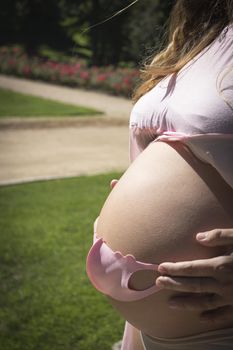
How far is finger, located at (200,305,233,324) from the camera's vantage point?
123 centimetres

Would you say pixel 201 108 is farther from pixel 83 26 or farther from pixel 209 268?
pixel 83 26

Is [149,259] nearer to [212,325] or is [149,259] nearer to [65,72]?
[212,325]

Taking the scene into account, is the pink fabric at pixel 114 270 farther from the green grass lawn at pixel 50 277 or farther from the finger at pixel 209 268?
the green grass lawn at pixel 50 277

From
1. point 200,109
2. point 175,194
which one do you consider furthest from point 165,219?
point 200,109

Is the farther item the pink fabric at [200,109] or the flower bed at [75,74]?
the flower bed at [75,74]

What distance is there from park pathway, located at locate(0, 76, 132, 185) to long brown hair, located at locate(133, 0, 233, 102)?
503cm

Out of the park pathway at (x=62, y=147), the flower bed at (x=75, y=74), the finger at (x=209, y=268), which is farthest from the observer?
the flower bed at (x=75, y=74)

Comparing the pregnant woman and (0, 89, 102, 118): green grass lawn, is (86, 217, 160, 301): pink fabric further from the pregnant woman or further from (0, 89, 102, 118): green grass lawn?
(0, 89, 102, 118): green grass lawn

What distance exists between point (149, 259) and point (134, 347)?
1.28 feet

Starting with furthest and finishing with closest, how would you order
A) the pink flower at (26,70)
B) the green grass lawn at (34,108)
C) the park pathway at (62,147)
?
the pink flower at (26,70) < the green grass lawn at (34,108) < the park pathway at (62,147)

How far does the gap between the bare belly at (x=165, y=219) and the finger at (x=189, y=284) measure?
0.06 m

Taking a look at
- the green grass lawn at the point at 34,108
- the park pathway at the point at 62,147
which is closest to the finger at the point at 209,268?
the park pathway at the point at 62,147

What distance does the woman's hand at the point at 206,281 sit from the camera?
119 centimetres

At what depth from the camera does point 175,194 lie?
132 cm
